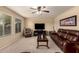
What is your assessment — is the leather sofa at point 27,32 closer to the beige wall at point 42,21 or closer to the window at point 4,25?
the beige wall at point 42,21

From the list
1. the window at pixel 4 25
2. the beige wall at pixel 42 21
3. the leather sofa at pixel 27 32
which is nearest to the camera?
the window at pixel 4 25

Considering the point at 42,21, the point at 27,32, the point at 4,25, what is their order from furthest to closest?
the point at 42,21, the point at 27,32, the point at 4,25

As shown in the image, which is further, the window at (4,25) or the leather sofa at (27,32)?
the leather sofa at (27,32)

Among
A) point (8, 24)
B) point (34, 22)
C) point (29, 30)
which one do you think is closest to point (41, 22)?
point (34, 22)

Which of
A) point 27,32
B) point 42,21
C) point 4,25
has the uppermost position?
point 42,21

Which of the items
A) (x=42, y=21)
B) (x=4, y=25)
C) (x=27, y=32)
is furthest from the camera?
(x=42, y=21)

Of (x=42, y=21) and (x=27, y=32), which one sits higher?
(x=42, y=21)

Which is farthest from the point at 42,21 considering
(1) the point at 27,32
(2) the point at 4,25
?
(2) the point at 4,25

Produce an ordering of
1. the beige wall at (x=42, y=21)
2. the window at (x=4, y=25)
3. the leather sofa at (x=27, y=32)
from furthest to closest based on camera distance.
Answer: the beige wall at (x=42, y=21)
the leather sofa at (x=27, y=32)
the window at (x=4, y=25)

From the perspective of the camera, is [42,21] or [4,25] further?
[42,21]

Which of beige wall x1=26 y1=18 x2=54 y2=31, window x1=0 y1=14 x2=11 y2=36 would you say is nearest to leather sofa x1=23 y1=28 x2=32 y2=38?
beige wall x1=26 y1=18 x2=54 y2=31

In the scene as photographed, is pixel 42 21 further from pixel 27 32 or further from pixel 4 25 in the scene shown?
pixel 4 25

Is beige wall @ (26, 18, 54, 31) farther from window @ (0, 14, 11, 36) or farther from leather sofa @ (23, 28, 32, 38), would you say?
window @ (0, 14, 11, 36)

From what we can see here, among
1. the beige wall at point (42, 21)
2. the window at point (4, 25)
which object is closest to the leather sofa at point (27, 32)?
the beige wall at point (42, 21)
